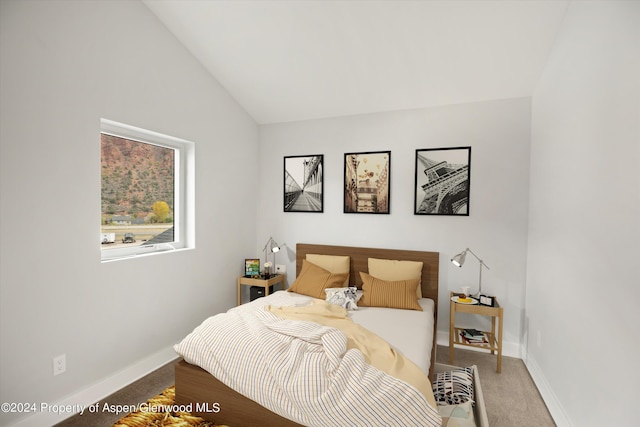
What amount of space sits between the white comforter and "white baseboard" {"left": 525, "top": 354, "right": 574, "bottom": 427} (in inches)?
45.8

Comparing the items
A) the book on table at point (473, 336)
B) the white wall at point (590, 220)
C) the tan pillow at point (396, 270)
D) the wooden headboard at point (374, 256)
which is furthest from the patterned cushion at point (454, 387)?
the wooden headboard at point (374, 256)

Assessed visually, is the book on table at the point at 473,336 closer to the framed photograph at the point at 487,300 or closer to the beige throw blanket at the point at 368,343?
the framed photograph at the point at 487,300

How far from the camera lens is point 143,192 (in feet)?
9.29

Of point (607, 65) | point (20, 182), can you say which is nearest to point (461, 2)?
point (607, 65)

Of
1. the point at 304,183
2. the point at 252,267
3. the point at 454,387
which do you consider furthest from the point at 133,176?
the point at 454,387

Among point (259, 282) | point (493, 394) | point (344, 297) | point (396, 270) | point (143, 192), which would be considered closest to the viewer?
point (493, 394)

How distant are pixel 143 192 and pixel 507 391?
336 centimetres

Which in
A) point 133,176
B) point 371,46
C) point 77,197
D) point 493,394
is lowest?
point 493,394

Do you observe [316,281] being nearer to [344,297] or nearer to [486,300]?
[344,297]

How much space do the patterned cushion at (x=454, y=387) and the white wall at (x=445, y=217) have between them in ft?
4.31

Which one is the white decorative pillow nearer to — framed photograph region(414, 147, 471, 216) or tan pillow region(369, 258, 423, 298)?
tan pillow region(369, 258, 423, 298)

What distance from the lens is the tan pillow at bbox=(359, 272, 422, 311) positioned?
285cm

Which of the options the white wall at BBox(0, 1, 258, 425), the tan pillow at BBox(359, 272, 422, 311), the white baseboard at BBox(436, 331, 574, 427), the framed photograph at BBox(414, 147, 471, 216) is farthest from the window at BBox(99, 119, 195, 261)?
the white baseboard at BBox(436, 331, 574, 427)

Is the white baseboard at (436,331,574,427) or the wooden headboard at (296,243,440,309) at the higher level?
the wooden headboard at (296,243,440,309)
